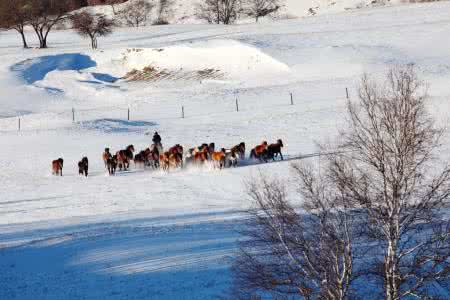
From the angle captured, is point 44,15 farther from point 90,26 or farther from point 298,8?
point 298,8

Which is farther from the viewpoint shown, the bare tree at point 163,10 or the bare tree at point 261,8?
the bare tree at point 163,10

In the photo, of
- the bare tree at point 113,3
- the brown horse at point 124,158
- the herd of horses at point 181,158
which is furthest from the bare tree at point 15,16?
the brown horse at point 124,158

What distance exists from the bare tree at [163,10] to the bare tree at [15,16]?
64.8 ft

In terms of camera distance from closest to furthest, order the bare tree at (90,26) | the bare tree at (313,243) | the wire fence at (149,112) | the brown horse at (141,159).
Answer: the bare tree at (313,243) → the brown horse at (141,159) → the wire fence at (149,112) → the bare tree at (90,26)

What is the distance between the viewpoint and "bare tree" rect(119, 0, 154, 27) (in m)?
95.1

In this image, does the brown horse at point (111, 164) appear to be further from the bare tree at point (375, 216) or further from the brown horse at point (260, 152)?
the bare tree at point (375, 216)

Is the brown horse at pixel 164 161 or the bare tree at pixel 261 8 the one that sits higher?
the bare tree at pixel 261 8

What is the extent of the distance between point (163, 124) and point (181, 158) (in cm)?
1157

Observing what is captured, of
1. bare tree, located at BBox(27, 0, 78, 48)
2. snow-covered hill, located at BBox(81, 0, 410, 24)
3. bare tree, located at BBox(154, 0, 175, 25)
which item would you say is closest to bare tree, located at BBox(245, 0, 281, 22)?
snow-covered hill, located at BBox(81, 0, 410, 24)

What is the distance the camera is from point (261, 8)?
8669 centimetres

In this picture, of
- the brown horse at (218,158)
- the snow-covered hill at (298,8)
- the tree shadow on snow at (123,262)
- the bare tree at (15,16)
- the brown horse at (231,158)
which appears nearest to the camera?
the tree shadow on snow at (123,262)

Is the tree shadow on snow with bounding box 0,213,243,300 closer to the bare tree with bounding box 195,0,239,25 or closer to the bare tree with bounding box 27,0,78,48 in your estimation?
the bare tree with bounding box 27,0,78,48

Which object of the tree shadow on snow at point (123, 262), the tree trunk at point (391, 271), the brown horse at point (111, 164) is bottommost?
the tree shadow on snow at point (123, 262)

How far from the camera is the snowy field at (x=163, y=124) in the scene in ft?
62.4
